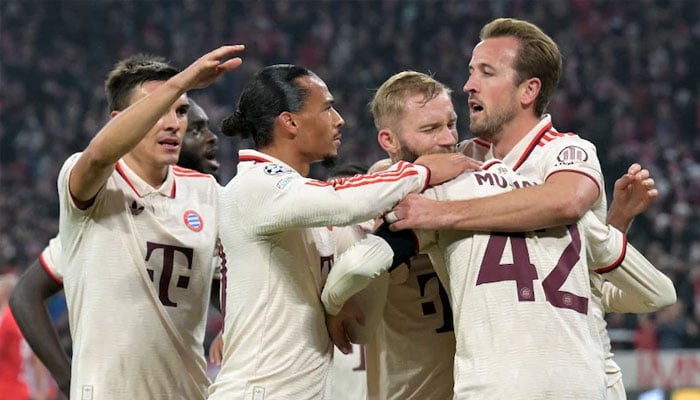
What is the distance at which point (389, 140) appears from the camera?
15.5 feet

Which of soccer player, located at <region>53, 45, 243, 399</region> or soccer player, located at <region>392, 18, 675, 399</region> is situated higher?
soccer player, located at <region>392, 18, 675, 399</region>

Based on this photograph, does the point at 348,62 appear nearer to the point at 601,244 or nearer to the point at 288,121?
the point at 288,121

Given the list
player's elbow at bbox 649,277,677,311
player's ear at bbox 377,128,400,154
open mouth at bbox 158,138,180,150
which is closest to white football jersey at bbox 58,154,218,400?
open mouth at bbox 158,138,180,150

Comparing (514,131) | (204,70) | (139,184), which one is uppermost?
(204,70)

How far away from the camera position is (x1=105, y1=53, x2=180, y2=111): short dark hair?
5.10 m

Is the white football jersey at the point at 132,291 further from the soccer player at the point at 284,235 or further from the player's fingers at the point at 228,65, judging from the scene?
the player's fingers at the point at 228,65

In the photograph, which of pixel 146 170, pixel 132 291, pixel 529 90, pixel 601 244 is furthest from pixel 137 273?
pixel 601 244

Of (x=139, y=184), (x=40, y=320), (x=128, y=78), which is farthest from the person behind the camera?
(x=40, y=320)

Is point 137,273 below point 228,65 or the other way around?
below

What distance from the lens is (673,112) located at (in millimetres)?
20219

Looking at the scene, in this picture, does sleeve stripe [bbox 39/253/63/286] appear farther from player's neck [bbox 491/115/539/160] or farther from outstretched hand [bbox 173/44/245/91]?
player's neck [bbox 491/115/539/160]

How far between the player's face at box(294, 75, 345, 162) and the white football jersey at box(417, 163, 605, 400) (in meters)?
0.64

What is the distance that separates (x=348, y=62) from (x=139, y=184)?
17752mm

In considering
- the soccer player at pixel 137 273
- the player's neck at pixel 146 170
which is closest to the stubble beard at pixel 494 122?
the soccer player at pixel 137 273
